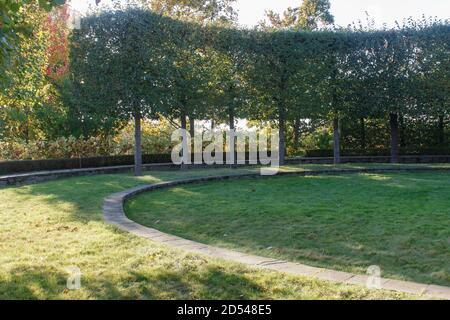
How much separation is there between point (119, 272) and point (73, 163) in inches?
603

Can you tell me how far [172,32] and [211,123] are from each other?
6.43m

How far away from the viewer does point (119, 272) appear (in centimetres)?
436

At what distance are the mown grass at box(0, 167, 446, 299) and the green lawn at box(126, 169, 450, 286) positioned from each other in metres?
1.12

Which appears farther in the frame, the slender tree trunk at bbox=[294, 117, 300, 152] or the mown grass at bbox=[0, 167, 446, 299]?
the slender tree trunk at bbox=[294, 117, 300, 152]

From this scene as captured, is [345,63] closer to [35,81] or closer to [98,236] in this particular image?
[35,81]

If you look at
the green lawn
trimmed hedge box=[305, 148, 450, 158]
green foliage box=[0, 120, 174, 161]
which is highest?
green foliage box=[0, 120, 174, 161]

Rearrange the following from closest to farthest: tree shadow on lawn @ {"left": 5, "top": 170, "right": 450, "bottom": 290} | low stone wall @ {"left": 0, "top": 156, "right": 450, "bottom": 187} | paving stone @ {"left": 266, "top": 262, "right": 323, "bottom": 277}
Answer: paving stone @ {"left": 266, "top": 262, "right": 323, "bottom": 277}, tree shadow on lawn @ {"left": 5, "top": 170, "right": 450, "bottom": 290}, low stone wall @ {"left": 0, "top": 156, "right": 450, "bottom": 187}

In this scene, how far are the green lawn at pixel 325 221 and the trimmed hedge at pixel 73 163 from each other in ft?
25.0

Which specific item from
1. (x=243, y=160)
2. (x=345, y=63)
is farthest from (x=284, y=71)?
(x=243, y=160)

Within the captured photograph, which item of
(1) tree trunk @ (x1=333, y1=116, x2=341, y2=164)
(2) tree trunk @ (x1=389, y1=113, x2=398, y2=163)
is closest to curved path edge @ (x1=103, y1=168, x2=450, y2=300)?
(1) tree trunk @ (x1=333, y1=116, x2=341, y2=164)

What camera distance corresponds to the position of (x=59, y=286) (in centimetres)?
397

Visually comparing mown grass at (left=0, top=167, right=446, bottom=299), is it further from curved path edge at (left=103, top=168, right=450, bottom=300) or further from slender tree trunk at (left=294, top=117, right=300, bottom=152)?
slender tree trunk at (left=294, top=117, right=300, bottom=152)

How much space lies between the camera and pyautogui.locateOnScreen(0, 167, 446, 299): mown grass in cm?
376

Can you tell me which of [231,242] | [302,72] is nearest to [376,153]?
[302,72]
